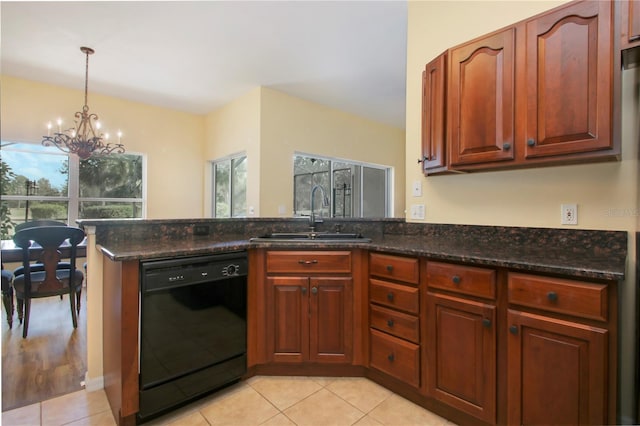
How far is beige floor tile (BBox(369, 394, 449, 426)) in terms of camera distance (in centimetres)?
171

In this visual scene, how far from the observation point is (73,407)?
5.99 ft

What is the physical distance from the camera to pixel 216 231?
258 cm

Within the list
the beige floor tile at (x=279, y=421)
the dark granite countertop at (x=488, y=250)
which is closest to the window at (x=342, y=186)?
the dark granite countertop at (x=488, y=250)

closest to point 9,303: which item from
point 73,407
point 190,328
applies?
point 73,407

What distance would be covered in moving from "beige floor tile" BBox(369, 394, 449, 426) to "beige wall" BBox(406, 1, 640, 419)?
0.87m

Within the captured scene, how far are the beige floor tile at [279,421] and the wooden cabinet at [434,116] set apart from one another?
1.75m

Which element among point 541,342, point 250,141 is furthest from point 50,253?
point 541,342

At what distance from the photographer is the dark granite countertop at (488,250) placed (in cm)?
134

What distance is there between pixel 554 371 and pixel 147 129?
17.0 feet

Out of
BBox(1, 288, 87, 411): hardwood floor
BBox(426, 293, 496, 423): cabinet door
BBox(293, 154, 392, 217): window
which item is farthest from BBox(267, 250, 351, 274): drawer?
BBox(293, 154, 392, 217): window

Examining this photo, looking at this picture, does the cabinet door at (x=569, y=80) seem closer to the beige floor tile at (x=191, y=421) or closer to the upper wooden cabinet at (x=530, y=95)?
the upper wooden cabinet at (x=530, y=95)

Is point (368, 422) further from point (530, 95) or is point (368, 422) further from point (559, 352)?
point (530, 95)

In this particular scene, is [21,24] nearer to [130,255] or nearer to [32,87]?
[32,87]

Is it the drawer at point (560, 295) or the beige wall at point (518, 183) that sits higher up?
the beige wall at point (518, 183)
